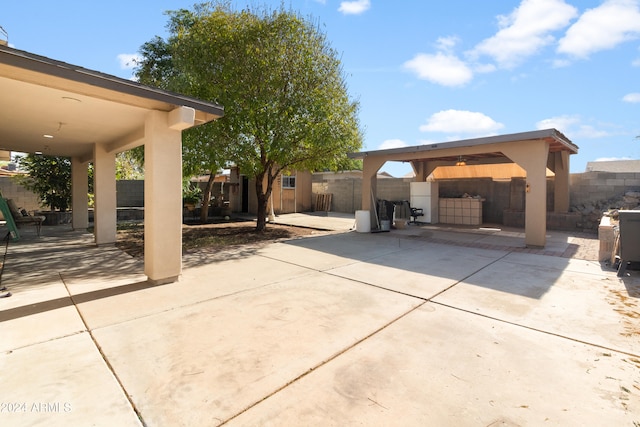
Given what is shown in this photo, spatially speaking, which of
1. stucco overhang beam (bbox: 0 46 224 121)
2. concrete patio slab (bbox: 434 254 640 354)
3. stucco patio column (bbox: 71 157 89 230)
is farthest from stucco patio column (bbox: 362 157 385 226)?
stucco patio column (bbox: 71 157 89 230)

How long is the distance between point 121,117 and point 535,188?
360 inches

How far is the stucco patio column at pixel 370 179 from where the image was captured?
1099 centimetres

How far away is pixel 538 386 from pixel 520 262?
4700 mm

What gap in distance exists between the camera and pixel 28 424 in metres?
1.89

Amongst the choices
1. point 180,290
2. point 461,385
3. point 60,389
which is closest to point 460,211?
point 180,290

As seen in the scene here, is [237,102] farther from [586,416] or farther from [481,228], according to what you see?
[481,228]

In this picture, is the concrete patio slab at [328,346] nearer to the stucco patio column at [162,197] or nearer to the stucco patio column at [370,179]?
the stucco patio column at [162,197]

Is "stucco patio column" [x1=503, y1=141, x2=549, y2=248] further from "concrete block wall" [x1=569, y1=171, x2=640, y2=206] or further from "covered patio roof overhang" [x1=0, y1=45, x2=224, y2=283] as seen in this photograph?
"covered patio roof overhang" [x1=0, y1=45, x2=224, y2=283]

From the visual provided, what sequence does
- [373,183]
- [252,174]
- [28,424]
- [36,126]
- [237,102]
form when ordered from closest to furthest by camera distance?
[28,424]
[36,126]
[237,102]
[252,174]
[373,183]

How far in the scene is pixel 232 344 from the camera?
291 centimetres

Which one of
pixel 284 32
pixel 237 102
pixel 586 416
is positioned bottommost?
pixel 586 416

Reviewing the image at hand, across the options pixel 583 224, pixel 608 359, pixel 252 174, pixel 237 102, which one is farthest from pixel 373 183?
pixel 608 359

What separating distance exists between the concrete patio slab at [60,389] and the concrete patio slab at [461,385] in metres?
0.88

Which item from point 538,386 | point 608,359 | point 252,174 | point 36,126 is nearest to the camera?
point 538,386
